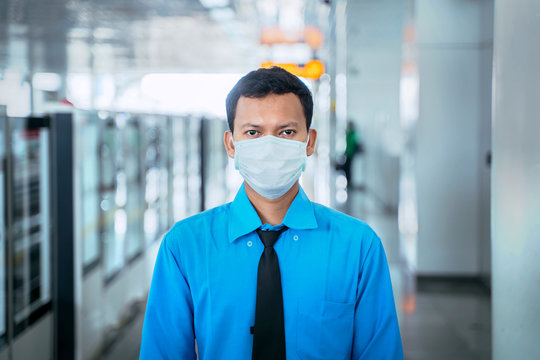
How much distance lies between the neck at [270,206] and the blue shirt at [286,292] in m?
0.08

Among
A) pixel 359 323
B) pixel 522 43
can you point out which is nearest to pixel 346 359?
pixel 359 323

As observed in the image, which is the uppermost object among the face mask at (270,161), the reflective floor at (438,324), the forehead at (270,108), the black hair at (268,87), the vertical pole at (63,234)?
the black hair at (268,87)

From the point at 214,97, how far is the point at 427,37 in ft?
87.0

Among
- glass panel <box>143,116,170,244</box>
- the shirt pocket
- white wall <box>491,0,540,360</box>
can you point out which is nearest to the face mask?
the shirt pocket

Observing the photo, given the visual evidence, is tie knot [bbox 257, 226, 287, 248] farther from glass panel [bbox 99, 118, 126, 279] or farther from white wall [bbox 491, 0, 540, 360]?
glass panel [bbox 99, 118, 126, 279]

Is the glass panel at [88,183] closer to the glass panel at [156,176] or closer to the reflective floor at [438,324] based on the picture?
the reflective floor at [438,324]

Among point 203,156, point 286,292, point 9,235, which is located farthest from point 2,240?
point 203,156

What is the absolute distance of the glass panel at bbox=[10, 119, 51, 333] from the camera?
393cm

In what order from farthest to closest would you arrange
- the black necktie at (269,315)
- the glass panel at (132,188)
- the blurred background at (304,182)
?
the glass panel at (132,188) → the blurred background at (304,182) → the black necktie at (269,315)

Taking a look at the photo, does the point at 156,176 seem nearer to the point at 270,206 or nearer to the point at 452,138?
the point at 452,138

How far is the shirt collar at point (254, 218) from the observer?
1.85 m

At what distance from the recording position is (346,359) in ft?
6.10

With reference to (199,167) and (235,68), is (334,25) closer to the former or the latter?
(199,167)

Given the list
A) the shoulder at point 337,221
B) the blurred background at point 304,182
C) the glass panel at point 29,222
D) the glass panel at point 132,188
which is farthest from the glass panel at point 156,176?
the shoulder at point 337,221
